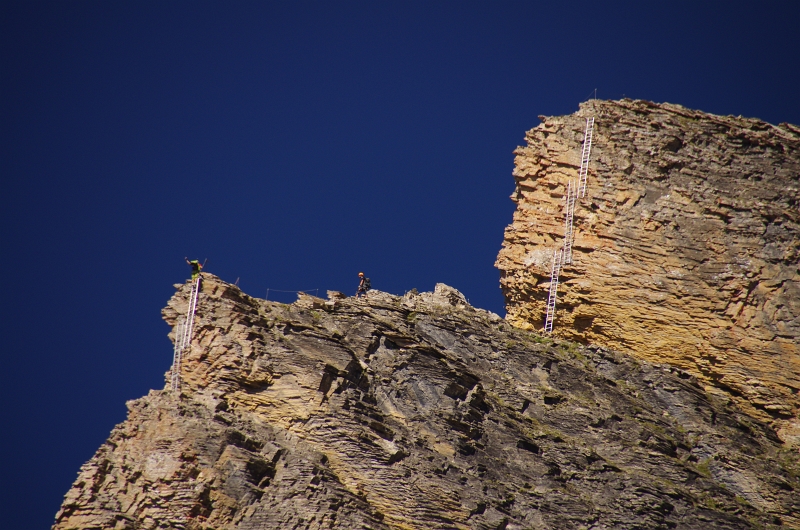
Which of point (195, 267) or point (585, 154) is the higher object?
point (585, 154)

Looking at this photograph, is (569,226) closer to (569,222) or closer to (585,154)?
(569,222)

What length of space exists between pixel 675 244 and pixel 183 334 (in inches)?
892

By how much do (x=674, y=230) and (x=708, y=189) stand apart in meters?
2.64

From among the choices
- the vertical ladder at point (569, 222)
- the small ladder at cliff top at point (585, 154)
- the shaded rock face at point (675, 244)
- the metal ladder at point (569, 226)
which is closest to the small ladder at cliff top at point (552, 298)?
the metal ladder at point (569, 226)

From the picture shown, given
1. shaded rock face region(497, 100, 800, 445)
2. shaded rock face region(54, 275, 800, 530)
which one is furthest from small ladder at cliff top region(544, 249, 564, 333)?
shaded rock face region(54, 275, 800, 530)

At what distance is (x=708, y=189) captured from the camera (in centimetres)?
6394

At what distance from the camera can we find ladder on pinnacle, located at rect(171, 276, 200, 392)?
181 ft

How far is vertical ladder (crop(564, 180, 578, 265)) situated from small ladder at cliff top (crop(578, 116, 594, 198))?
386 mm

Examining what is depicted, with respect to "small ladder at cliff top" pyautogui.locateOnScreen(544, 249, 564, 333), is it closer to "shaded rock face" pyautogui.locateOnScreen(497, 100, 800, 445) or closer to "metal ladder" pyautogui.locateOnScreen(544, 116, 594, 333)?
"metal ladder" pyautogui.locateOnScreen(544, 116, 594, 333)

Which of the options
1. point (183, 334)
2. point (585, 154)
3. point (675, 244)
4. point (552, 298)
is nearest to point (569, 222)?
point (585, 154)

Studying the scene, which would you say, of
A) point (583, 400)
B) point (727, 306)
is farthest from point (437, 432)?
point (727, 306)

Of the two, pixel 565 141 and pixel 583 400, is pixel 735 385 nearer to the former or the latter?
pixel 583 400

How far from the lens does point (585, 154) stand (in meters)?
64.9

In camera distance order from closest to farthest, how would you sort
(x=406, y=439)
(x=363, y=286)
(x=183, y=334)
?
(x=406, y=439) → (x=183, y=334) → (x=363, y=286)
